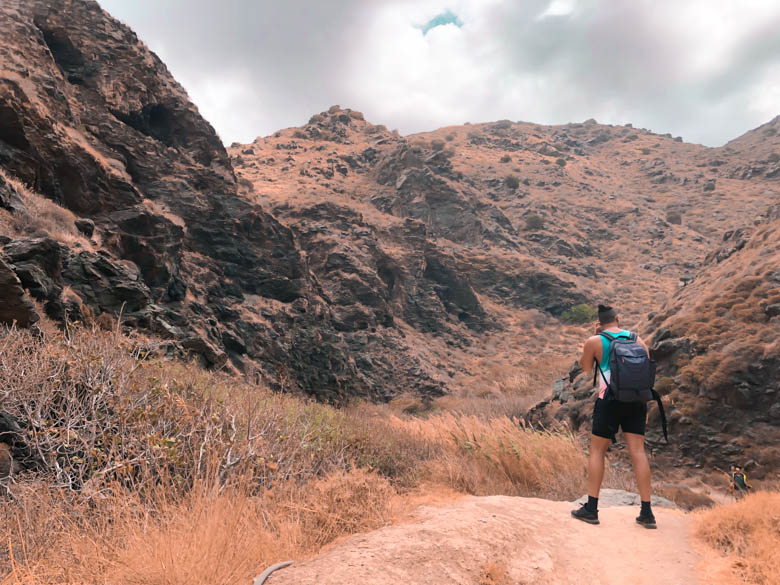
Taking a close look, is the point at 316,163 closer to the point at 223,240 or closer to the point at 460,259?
the point at 460,259

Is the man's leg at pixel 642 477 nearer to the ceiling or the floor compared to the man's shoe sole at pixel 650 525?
nearer to the ceiling

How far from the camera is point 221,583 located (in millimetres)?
2094

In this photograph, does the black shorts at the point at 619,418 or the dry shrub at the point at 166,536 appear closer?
the dry shrub at the point at 166,536

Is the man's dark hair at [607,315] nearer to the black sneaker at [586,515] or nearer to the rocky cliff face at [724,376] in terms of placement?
the black sneaker at [586,515]

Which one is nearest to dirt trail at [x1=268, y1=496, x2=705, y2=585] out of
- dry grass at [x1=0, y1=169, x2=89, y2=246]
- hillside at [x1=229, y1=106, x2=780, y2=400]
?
dry grass at [x1=0, y1=169, x2=89, y2=246]

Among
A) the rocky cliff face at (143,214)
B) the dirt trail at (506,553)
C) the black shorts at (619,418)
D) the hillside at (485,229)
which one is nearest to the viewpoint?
the dirt trail at (506,553)

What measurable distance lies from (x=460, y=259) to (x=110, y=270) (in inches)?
1395

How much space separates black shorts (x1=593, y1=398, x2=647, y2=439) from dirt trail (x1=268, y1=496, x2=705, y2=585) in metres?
0.86

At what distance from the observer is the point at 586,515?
3.85 m

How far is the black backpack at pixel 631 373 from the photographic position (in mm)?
3658

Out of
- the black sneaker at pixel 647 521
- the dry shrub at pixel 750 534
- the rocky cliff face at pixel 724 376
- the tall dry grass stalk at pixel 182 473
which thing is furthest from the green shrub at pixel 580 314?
the dry shrub at pixel 750 534

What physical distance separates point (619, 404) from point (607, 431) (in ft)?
0.96

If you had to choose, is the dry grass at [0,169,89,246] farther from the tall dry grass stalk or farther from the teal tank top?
the teal tank top

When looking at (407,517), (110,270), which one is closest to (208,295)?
(110,270)
